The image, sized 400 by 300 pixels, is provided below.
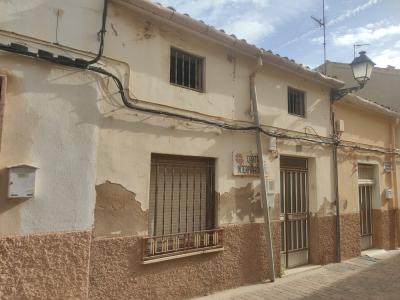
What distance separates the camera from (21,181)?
151 inches

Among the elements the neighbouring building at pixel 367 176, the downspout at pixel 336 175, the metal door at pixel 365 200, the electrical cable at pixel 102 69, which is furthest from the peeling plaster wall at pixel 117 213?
the metal door at pixel 365 200

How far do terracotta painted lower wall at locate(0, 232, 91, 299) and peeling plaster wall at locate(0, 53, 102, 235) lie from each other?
13 centimetres

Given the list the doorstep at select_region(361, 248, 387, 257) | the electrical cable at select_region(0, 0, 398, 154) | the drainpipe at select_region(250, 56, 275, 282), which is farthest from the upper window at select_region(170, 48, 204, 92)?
the doorstep at select_region(361, 248, 387, 257)

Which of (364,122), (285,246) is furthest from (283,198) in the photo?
(364,122)

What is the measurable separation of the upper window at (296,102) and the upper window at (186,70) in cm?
268

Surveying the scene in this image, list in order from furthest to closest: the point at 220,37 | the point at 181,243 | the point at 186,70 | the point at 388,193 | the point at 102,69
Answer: the point at 388,193
the point at 220,37
the point at 186,70
the point at 181,243
the point at 102,69

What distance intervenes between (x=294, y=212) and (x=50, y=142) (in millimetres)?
5641

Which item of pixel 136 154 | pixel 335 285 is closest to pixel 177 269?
pixel 136 154

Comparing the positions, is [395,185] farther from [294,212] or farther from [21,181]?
[21,181]

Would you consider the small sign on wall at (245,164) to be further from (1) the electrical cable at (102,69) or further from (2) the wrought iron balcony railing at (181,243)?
(2) the wrought iron balcony railing at (181,243)

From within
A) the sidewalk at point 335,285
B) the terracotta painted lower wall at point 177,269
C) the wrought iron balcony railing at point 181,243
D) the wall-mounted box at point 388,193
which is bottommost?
the sidewalk at point 335,285

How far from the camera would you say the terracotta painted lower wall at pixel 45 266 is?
3729mm

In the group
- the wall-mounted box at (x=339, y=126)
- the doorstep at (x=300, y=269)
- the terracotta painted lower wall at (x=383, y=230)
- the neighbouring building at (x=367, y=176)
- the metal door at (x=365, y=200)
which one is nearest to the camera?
the doorstep at (x=300, y=269)

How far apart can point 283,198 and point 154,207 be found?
3.43m
